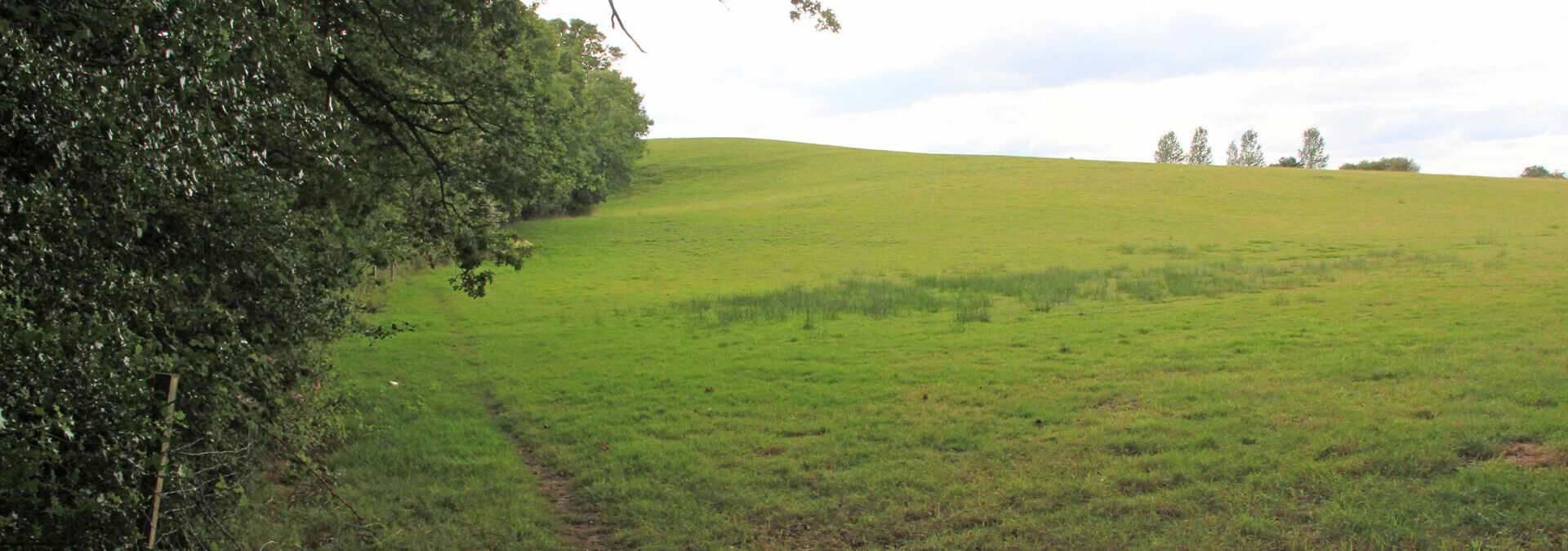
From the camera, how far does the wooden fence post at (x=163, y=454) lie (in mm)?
4156

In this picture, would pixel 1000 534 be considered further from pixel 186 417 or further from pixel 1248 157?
pixel 1248 157

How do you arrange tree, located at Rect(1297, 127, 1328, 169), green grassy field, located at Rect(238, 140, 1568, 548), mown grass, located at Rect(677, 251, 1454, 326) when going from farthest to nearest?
tree, located at Rect(1297, 127, 1328, 169) < mown grass, located at Rect(677, 251, 1454, 326) < green grassy field, located at Rect(238, 140, 1568, 548)

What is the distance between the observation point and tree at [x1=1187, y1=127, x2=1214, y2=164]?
127125 millimetres

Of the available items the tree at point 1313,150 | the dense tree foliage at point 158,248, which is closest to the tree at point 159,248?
the dense tree foliage at point 158,248

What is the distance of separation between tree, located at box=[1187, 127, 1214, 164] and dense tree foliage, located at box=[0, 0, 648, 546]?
13843cm

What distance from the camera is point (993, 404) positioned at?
10.2 m

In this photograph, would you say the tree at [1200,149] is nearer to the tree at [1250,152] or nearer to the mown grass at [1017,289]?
the tree at [1250,152]

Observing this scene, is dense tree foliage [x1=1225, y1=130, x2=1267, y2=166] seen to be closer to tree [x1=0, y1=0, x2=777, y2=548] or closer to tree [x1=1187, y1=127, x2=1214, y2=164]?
tree [x1=1187, y1=127, x2=1214, y2=164]

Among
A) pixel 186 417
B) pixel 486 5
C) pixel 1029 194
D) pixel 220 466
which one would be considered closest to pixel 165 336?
pixel 186 417

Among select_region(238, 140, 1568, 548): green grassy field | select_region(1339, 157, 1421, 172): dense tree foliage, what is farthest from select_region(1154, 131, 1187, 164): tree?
select_region(238, 140, 1568, 548): green grassy field

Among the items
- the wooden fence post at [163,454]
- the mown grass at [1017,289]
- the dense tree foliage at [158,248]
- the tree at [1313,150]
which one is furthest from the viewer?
the tree at [1313,150]

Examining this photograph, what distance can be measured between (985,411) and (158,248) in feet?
26.7

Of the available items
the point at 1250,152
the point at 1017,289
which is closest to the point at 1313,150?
the point at 1250,152

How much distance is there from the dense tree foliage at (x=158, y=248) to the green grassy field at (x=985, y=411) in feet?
6.93
